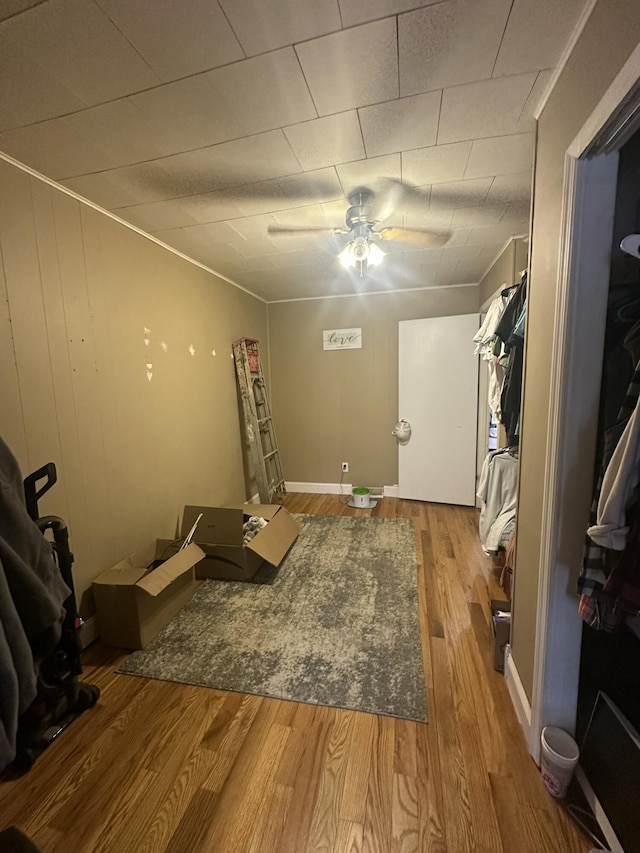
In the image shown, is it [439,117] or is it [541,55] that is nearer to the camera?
[541,55]

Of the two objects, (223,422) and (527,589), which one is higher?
(223,422)

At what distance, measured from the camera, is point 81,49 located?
1.04 m

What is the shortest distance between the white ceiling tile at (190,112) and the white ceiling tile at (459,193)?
1113mm

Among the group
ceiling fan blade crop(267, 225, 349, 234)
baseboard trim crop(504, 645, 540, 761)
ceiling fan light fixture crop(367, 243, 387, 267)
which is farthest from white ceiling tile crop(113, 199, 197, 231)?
baseboard trim crop(504, 645, 540, 761)

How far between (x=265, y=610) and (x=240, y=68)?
2.57 m

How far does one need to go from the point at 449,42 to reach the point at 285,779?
2535mm

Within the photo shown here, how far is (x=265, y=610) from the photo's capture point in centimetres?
214

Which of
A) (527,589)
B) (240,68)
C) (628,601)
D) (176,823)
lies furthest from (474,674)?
(240,68)

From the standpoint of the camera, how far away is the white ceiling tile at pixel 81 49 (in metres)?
A: 0.95

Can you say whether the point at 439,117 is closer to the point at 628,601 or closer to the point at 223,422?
the point at 628,601

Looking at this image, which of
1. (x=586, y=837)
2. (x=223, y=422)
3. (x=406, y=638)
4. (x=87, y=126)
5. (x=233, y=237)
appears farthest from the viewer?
(x=223, y=422)

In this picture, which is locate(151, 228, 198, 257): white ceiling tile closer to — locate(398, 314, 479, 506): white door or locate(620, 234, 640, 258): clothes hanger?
locate(398, 314, 479, 506): white door

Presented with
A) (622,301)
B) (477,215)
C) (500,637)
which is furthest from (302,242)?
(500,637)

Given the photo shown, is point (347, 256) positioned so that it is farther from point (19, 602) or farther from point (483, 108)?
point (19, 602)
